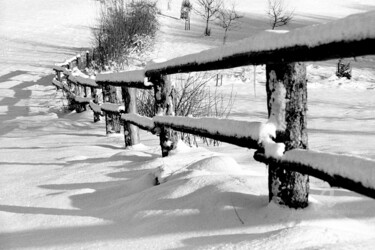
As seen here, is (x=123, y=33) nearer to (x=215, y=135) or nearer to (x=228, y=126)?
(x=215, y=135)

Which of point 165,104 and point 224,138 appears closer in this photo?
point 224,138

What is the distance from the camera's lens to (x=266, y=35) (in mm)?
2012

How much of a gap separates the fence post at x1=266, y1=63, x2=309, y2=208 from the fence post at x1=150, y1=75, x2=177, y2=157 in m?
1.71

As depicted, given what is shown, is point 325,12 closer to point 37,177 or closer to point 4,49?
point 4,49

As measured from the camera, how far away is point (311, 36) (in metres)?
1.69

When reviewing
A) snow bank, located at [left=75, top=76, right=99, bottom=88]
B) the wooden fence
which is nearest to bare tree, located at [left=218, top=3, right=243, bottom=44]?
snow bank, located at [left=75, top=76, right=99, bottom=88]

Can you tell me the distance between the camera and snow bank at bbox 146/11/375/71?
1.42 metres

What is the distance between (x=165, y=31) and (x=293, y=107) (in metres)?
33.7

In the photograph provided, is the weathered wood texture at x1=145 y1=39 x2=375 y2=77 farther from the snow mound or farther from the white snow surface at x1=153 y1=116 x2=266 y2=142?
the snow mound

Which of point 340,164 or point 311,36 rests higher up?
point 311,36

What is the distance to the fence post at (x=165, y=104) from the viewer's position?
12.3 ft

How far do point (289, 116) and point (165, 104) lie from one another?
1.91 metres

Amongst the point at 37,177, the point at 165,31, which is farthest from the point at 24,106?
the point at 165,31

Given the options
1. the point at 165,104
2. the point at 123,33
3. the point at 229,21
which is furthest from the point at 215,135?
the point at 229,21
